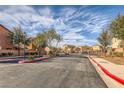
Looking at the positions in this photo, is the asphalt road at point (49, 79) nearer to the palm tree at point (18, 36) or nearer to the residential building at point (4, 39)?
the residential building at point (4, 39)

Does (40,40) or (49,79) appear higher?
(40,40)

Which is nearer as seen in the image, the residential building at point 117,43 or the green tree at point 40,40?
the residential building at point 117,43

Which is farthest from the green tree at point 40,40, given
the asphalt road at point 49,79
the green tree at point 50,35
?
the asphalt road at point 49,79

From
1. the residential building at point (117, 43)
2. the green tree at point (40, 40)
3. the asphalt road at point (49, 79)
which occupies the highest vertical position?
the green tree at point (40, 40)

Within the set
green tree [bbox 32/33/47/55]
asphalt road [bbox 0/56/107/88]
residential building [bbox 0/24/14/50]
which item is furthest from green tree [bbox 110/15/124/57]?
green tree [bbox 32/33/47/55]

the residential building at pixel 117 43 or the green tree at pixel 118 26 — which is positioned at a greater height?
the green tree at pixel 118 26

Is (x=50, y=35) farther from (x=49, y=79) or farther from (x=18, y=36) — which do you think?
(x=49, y=79)

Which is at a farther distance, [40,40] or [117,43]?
[40,40]

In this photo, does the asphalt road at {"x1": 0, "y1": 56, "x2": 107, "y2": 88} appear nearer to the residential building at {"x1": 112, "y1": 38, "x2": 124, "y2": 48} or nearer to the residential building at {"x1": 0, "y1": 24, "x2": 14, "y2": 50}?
the residential building at {"x1": 0, "y1": 24, "x2": 14, "y2": 50}

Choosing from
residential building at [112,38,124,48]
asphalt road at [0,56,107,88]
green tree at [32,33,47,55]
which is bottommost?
asphalt road at [0,56,107,88]

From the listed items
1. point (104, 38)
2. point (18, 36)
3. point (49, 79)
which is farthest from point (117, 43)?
point (49, 79)

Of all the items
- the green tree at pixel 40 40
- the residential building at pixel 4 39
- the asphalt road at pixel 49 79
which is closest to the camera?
the asphalt road at pixel 49 79
